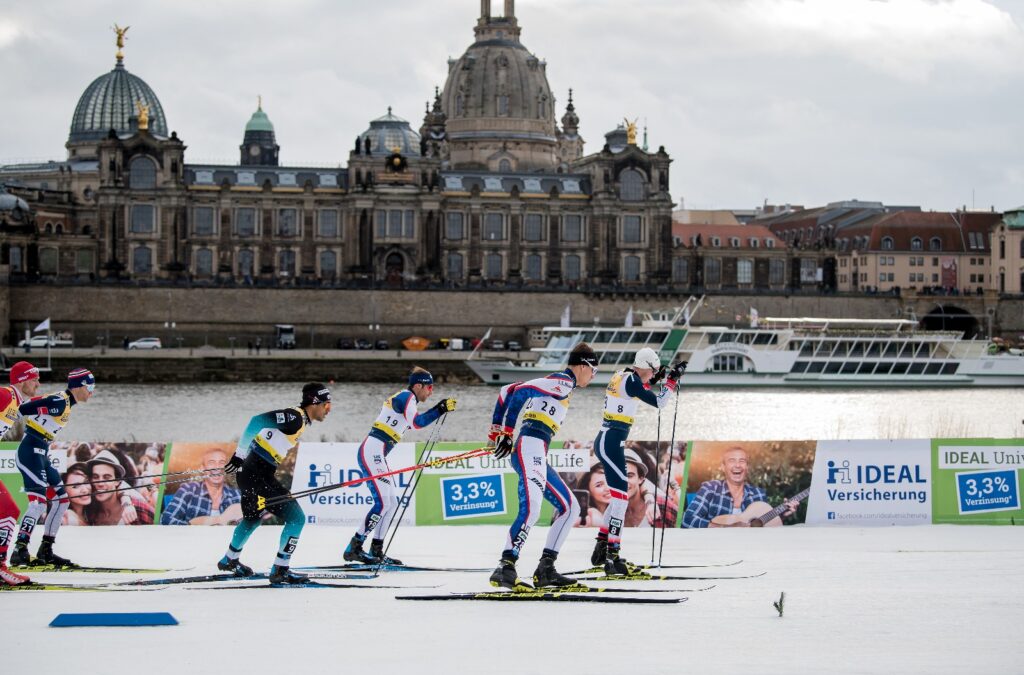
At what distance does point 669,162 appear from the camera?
310ft

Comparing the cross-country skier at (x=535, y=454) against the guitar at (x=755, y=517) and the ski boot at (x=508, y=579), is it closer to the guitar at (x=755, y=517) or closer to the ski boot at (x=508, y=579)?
the ski boot at (x=508, y=579)

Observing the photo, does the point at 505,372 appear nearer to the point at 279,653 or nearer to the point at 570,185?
the point at 570,185

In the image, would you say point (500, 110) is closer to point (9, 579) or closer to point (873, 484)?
point (873, 484)

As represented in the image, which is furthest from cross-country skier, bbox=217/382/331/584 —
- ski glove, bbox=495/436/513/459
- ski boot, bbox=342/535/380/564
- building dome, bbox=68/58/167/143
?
building dome, bbox=68/58/167/143

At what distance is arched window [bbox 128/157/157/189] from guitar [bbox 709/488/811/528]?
74.6m

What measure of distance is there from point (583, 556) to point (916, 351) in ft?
186

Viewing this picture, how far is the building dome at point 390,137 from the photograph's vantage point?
95188mm

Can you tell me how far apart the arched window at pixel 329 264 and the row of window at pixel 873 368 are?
32574 mm

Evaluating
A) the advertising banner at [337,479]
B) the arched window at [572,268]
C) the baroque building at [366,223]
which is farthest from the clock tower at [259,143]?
the advertising banner at [337,479]

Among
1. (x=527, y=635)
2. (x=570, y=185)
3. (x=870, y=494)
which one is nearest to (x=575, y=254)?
(x=570, y=185)

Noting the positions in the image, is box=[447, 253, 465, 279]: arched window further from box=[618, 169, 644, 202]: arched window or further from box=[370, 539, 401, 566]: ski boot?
box=[370, 539, 401, 566]: ski boot

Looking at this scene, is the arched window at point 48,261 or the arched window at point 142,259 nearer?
the arched window at point 142,259

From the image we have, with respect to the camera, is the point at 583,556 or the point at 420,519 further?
the point at 420,519

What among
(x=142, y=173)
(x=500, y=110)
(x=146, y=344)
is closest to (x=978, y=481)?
(x=146, y=344)
